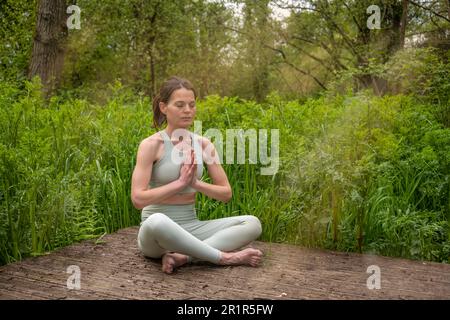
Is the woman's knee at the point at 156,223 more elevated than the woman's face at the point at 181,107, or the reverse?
the woman's face at the point at 181,107

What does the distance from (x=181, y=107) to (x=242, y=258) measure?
104 cm

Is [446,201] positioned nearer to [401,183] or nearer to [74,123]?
[401,183]

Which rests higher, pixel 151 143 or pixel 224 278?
pixel 151 143

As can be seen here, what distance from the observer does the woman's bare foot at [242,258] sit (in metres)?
3.33

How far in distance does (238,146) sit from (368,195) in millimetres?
1355

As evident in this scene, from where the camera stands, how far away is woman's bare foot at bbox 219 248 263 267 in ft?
10.9

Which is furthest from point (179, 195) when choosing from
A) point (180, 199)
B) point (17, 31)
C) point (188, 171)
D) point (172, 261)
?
point (17, 31)

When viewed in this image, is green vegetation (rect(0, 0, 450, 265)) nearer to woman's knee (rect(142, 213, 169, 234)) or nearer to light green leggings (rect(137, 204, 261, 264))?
light green leggings (rect(137, 204, 261, 264))

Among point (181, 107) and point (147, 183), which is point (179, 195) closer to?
point (147, 183)

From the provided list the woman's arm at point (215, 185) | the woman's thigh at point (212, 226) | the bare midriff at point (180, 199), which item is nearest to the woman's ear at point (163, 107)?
the woman's arm at point (215, 185)

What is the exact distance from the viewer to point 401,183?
4.80 metres

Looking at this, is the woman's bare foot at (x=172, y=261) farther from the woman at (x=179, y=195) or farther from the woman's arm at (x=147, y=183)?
the woman's arm at (x=147, y=183)

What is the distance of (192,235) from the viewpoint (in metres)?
3.31
